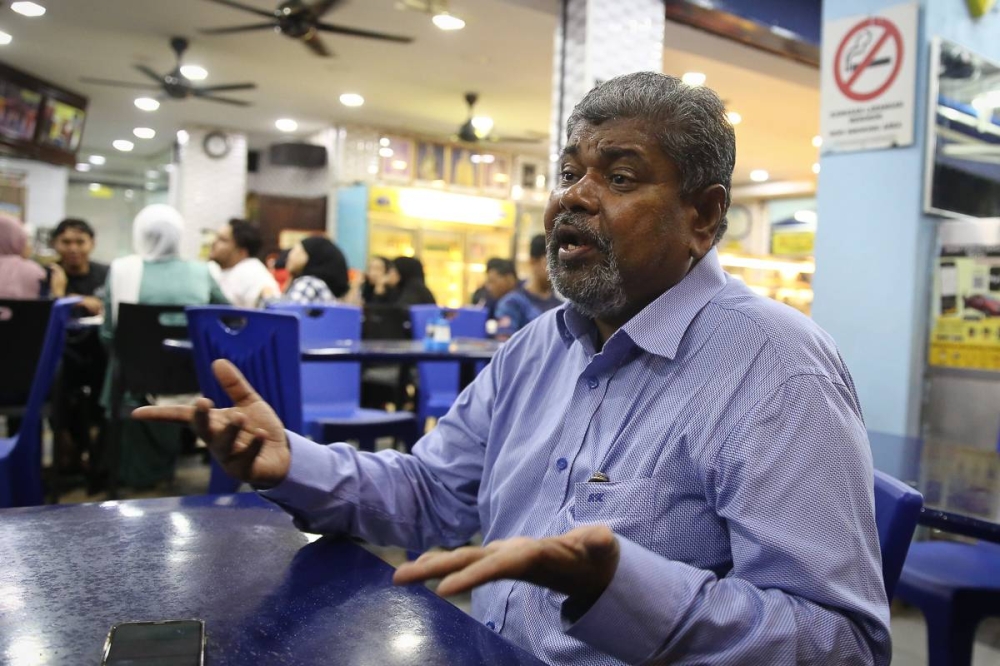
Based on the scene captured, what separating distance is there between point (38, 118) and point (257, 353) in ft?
31.2

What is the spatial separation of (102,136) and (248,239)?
34.4 ft

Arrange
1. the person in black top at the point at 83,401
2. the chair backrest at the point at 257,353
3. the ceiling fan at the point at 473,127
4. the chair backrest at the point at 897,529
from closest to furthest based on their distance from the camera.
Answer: the chair backrest at the point at 897,529 → the chair backrest at the point at 257,353 → the person in black top at the point at 83,401 → the ceiling fan at the point at 473,127

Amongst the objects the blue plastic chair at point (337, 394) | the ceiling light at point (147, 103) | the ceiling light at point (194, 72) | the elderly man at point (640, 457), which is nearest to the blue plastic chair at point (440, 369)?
the blue plastic chair at point (337, 394)

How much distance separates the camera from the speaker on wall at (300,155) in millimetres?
→ 12227

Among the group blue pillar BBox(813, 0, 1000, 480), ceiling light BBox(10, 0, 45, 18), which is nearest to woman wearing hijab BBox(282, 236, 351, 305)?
blue pillar BBox(813, 0, 1000, 480)

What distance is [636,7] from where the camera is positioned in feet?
20.2

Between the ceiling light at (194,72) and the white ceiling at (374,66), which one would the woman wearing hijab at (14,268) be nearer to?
the white ceiling at (374,66)

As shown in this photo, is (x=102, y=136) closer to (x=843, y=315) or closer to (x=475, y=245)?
(x=475, y=245)

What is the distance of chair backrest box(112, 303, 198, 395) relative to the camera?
384 centimetres

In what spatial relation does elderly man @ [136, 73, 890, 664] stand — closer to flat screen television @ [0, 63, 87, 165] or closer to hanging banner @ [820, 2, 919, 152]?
hanging banner @ [820, 2, 919, 152]

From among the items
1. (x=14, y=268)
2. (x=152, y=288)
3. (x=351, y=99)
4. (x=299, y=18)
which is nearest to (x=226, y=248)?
(x=152, y=288)

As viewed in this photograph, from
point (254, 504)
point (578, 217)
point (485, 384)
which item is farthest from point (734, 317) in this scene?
point (254, 504)

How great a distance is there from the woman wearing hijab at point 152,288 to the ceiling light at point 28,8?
4480mm

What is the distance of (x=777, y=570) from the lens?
2.84 feet
